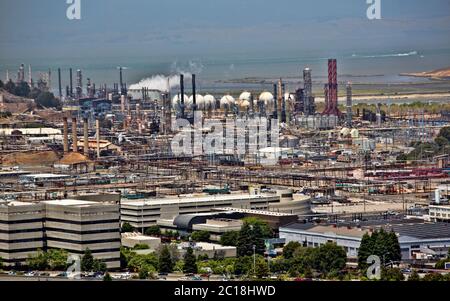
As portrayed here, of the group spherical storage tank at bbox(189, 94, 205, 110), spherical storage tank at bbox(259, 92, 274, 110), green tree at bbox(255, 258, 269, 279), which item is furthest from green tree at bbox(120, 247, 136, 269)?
spherical storage tank at bbox(259, 92, 274, 110)

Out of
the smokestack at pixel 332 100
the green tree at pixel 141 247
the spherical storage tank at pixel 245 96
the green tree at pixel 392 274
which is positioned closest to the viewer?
the green tree at pixel 392 274

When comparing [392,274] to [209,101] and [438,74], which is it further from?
[438,74]

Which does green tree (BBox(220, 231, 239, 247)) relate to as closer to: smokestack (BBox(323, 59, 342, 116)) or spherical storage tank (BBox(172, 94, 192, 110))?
smokestack (BBox(323, 59, 342, 116))

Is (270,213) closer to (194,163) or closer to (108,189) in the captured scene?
(108,189)

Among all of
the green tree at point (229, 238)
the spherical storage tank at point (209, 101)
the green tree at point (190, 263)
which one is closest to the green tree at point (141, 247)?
the green tree at point (229, 238)

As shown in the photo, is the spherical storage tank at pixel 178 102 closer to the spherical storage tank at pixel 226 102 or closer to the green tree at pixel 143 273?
the spherical storage tank at pixel 226 102

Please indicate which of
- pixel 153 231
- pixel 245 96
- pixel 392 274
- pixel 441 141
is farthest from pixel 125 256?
pixel 245 96
